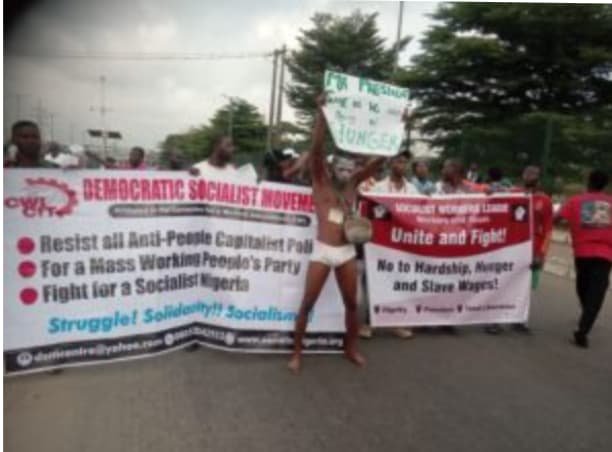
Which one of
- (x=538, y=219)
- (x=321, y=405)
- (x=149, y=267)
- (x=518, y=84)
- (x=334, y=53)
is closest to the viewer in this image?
(x=321, y=405)

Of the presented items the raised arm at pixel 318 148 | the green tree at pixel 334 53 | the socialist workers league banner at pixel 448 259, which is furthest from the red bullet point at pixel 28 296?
the green tree at pixel 334 53

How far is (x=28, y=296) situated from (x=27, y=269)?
0.57ft

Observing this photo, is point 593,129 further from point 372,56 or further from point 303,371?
point 372,56

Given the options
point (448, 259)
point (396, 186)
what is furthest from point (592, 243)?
point (396, 186)

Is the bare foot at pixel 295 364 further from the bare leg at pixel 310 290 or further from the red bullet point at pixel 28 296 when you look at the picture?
the red bullet point at pixel 28 296

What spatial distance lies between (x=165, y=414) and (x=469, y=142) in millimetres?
11460

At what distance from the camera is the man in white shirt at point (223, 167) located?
14.7ft

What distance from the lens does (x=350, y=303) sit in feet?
14.9

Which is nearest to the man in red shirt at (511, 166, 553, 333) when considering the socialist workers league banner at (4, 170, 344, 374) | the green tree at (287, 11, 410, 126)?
the socialist workers league banner at (4, 170, 344, 374)

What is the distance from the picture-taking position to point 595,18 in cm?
1470

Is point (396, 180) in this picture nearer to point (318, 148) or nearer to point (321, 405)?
point (318, 148)

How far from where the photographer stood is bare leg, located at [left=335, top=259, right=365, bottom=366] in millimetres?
4492

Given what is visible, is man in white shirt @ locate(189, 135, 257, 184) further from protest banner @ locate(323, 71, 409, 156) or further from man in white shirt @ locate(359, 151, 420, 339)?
man in white shirt @ locate(359, 151, 420, 339)

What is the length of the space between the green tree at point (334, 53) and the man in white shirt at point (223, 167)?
68.2 feet
